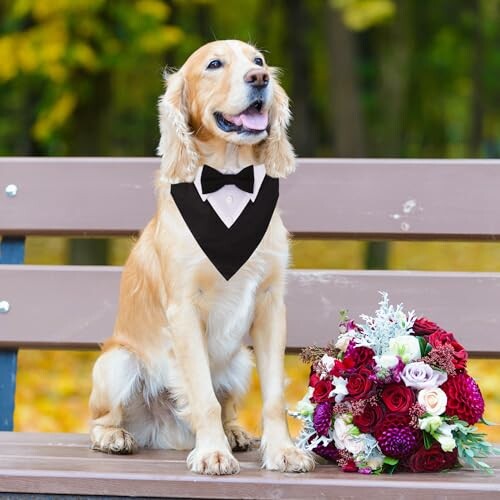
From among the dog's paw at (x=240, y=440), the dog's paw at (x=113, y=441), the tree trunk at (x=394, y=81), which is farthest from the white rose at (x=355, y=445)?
the tree trunk at (x=394, y=81)

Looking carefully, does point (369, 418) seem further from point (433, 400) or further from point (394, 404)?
point (433, 400)

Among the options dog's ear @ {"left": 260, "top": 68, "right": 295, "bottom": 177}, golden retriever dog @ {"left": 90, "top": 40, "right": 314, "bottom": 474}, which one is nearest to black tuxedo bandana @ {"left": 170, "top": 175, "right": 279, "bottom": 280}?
golden retriever dog @ {"left": 90, "top": 40, "right": 314, "bottom": 474}

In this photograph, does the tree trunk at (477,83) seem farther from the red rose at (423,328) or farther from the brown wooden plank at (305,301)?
the red rose at (423,328)

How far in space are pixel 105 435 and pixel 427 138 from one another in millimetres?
19815

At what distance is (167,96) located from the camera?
3430 millimetres

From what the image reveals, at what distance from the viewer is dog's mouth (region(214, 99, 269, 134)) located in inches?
129

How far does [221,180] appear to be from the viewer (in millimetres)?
3367

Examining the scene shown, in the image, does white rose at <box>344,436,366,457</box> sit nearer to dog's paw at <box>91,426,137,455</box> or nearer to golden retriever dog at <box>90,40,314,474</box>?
golden retriever dog at <box>90,40,314,474</box>

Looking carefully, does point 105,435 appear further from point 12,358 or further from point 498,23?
point 498,23

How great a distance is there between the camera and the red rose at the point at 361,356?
3.12 m

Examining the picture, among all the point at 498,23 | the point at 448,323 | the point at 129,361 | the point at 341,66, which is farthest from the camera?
the point at 498,23

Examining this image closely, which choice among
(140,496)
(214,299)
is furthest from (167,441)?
(140,496)

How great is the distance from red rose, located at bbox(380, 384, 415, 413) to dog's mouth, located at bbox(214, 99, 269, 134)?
2.90 ft

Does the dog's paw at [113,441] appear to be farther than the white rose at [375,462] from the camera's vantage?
Yes
